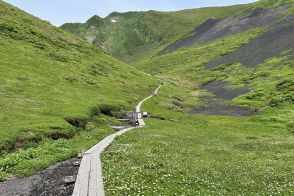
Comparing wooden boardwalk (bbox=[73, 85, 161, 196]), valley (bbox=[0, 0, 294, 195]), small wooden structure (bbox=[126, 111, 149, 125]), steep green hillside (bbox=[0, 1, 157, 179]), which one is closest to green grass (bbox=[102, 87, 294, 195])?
valley (bbox=[0, 0, 294, 195])

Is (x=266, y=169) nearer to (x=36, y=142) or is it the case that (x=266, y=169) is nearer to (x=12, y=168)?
(x=12, y=168)

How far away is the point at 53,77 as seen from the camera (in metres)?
95.5

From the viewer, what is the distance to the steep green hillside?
44062mm

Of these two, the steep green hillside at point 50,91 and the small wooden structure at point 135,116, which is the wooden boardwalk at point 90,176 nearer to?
the steep green hillside at point 50,91

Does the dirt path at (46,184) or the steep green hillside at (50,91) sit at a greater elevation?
the steep green hillside at (50,91)

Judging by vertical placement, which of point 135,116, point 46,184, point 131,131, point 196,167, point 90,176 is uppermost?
point 135,116

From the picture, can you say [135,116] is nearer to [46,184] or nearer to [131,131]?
[131,131]

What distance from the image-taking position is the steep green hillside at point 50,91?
44.1 meters

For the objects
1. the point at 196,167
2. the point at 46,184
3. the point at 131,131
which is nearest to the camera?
the point at 46,184

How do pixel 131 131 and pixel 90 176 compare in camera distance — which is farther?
pixel 131 131

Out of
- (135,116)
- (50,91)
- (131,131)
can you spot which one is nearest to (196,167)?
(131,131)

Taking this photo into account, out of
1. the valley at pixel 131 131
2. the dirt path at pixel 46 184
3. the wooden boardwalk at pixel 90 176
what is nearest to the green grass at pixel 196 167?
the valley at pixel 131 131

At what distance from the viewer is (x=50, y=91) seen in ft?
262

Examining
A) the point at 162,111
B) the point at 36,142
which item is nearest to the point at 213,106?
the point at 162,111
